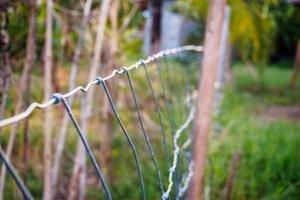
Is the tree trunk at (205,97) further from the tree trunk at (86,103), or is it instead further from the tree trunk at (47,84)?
the tree trunk at (47,84)

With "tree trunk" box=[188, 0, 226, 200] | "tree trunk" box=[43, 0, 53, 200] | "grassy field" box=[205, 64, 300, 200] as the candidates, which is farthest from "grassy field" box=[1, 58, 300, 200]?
"tree trunk" box=[43, 0, 53, 200]

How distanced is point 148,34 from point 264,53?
7.98 metres

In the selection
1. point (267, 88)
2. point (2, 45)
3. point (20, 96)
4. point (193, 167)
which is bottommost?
point (267, 88)

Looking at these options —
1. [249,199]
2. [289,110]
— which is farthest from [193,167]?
[289,110]

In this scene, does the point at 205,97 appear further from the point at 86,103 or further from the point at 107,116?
the point at 107,116

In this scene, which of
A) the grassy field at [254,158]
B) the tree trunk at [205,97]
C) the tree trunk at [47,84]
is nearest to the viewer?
the tree trunk at [205,97]

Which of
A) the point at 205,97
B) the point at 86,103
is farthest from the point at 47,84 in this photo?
the point at 205,97

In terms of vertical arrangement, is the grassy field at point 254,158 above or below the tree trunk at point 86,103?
below

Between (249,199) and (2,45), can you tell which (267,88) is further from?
(2,45)

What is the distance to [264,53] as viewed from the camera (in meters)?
2.28

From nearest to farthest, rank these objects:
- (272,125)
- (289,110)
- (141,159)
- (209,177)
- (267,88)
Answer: (209,177) < (141,159) < (272,125) < (289,110) < (267,88)

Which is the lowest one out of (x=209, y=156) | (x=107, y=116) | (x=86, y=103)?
(x=209, y=156)

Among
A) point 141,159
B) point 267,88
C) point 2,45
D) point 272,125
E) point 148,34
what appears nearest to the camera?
point 2,45

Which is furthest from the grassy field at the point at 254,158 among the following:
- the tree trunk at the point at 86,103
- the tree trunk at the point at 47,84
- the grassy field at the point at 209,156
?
the tree trunk at the point at 47,84
